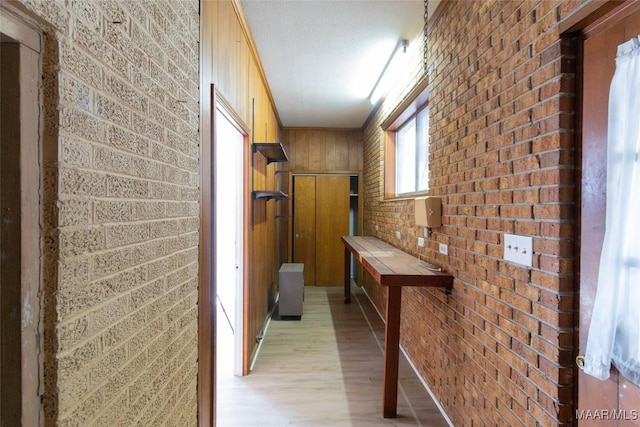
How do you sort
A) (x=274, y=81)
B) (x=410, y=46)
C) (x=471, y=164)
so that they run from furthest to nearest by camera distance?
(x=274, y=81) → (x=410, y=46) → (x=471, y=164)

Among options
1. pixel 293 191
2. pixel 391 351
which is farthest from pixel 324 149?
pixel 391 351

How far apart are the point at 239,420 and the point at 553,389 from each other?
6.20 feet

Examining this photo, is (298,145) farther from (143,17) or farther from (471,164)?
(143,17)

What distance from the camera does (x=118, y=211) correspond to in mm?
908

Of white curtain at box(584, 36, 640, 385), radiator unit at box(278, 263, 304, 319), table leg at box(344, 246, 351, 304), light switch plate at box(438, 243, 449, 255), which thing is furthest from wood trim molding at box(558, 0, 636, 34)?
table leg at box(344, 246, 351, 304)

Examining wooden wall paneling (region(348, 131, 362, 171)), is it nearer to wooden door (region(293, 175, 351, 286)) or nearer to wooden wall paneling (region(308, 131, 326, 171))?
wooden door (region(293, 175, 351, 286))

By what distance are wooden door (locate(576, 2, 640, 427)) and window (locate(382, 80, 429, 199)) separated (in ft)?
5.36

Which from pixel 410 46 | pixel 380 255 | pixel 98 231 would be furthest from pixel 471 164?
pixel 98 231

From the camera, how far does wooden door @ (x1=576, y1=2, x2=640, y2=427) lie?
1.00m

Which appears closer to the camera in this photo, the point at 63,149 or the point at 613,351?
the point at 63,149

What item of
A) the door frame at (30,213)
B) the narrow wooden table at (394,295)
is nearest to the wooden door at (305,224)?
the narrow wooden table at (394,295)

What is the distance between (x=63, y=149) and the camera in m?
0.70

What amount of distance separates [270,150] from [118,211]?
2.54 metres

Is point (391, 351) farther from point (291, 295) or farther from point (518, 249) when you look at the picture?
point (291, 295)
